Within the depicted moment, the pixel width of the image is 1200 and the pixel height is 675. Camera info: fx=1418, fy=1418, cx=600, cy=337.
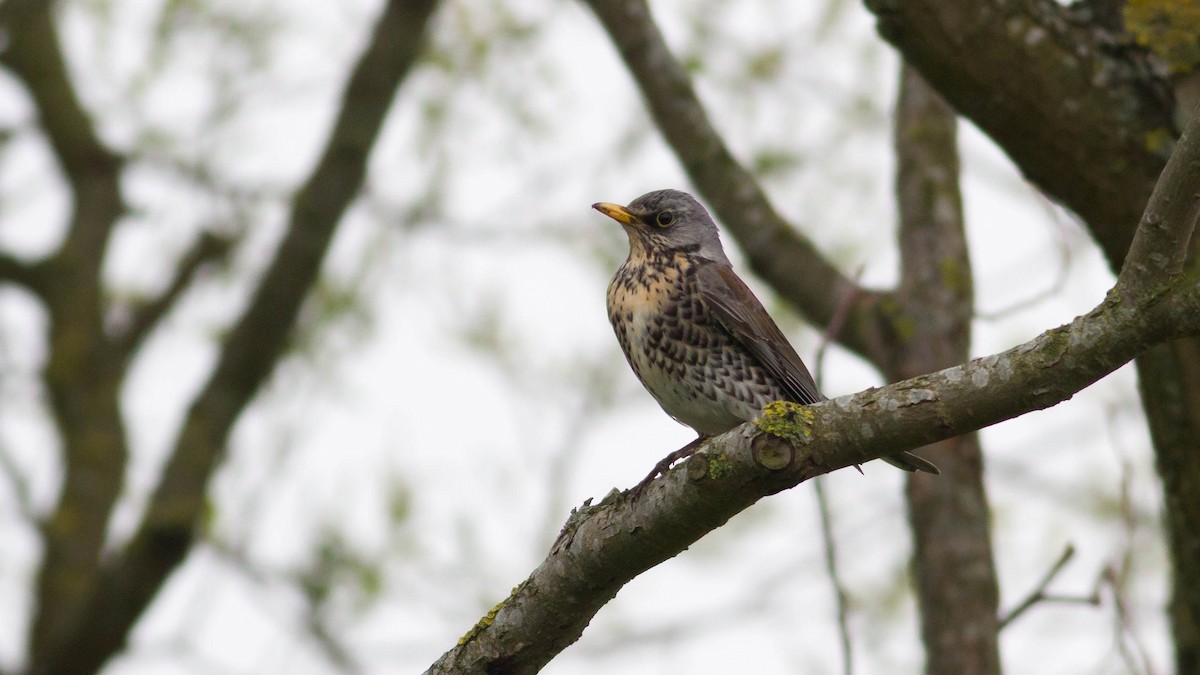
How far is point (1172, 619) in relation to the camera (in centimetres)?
536

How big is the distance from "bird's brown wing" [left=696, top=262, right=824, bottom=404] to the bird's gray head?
1.40 ft

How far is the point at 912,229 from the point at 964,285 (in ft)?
1.35

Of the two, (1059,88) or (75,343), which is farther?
(75,343)

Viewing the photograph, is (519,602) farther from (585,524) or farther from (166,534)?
(166,534)

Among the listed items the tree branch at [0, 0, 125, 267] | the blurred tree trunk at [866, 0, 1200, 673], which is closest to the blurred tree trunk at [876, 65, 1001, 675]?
the blurred tree trunk at [866, 0, 1200, 673]

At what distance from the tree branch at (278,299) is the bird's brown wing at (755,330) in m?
2.88

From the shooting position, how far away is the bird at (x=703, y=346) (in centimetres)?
557

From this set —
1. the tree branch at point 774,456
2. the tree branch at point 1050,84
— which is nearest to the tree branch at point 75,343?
the tree branch at point 774,456

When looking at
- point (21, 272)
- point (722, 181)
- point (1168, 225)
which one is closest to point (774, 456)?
point (1168, 225)

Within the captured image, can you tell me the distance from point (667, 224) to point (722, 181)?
1.09ft

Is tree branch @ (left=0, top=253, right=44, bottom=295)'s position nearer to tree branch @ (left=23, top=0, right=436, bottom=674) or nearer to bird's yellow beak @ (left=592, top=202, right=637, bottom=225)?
tree branch @ (left=23, top=0, right=436, bottom=674)

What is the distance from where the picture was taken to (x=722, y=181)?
6.38 meters

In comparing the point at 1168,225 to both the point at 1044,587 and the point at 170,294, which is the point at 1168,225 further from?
the point at 170,294

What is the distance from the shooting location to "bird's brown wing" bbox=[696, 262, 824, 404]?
5586 millimetres
